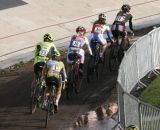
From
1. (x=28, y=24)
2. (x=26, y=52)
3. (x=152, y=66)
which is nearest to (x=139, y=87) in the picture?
(x=152, y=66)

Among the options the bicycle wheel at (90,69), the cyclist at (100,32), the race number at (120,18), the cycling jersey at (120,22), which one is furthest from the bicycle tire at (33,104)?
the race number at (120,18)

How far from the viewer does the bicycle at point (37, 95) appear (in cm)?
1595

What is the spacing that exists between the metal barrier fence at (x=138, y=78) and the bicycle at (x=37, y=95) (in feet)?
7.44

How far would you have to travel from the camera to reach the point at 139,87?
17.8 meters

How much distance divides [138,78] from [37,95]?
3.20m

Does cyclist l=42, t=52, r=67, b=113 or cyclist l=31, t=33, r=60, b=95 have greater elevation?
cyclist l=31, t=33, r=60, b=95

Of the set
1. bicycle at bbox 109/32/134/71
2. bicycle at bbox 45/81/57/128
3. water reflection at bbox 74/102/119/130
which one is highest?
bicycle at bbox 109/32/134/71

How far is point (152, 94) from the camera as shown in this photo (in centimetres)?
1775

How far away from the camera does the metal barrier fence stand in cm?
1309

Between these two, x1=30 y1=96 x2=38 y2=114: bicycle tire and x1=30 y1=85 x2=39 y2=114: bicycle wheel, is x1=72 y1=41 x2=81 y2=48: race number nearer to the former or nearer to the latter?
x1=30 y1=85 x2=39 y2=114: bicycle wheel

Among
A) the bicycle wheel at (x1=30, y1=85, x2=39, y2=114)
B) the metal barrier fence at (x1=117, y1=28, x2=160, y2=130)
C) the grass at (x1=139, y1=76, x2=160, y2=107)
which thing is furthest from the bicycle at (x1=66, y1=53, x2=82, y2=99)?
the grass at (x1=139, y1=76, x2=160, y2=107)

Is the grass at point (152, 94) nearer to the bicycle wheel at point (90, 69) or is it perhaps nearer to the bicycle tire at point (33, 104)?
the bicycle wheel at point (90, 69)

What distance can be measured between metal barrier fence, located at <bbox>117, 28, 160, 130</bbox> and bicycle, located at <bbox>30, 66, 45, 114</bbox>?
7.44 feet

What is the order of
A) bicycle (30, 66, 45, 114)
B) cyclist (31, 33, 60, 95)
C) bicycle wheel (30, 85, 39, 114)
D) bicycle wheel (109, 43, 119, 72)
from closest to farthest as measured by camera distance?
bicycle (30, 66, 45, 114) < bicycle wheel (30, 85, 39, 114) < cyclist (31, 33, 60, 95) < bicycle wheel (109, 43, 119, 72)
